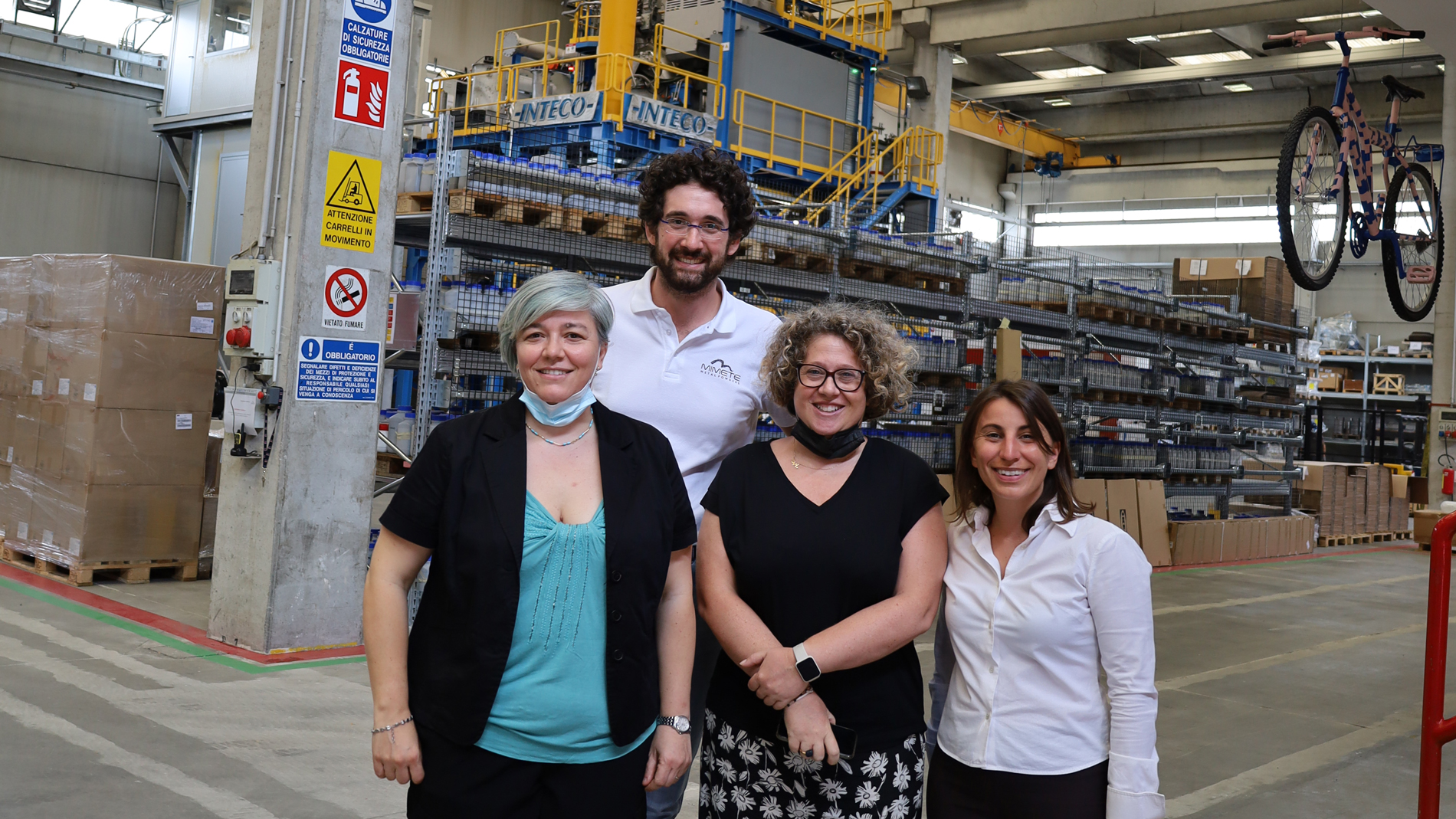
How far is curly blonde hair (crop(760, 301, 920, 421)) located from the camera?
2035mm

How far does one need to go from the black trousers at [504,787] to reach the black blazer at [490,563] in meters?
0.04

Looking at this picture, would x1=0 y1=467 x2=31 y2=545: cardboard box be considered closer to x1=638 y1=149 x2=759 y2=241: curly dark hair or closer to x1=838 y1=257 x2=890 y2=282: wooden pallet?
x1=838 y1=257 x2=890 y2=282: wooden pallet

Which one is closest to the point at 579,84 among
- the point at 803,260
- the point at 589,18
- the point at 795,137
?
the point at 589,18

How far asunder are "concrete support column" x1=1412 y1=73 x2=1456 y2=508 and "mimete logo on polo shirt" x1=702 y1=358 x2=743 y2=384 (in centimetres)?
1308

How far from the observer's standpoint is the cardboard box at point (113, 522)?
6.57m

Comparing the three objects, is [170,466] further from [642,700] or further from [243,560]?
[642,700]

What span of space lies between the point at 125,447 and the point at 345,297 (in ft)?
7.52

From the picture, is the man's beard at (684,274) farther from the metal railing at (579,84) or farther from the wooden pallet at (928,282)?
the metal railing at (579,84)

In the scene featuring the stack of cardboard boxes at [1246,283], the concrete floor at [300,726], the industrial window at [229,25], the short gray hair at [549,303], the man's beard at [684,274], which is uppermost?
the industrial window at [229,25]

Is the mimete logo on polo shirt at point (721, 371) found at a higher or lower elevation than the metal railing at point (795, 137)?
lower

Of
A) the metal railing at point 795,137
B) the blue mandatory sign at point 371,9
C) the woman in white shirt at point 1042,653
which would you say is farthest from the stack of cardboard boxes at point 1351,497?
the woman in white shirt at point 1042,653

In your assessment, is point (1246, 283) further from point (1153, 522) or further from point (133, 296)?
point (133, 296)

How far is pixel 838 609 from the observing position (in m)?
1.92

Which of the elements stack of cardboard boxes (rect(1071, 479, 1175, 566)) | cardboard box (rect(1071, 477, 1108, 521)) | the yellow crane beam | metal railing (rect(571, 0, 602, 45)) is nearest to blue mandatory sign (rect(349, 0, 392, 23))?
cardboard box (rect(1071, 477, 1108, 521))
